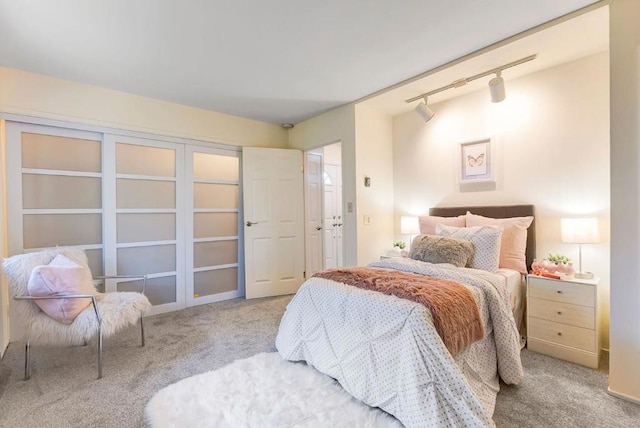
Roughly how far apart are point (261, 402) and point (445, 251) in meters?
1.70

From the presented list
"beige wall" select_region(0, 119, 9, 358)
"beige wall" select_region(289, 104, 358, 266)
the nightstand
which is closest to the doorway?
"beige wall" select_region(289, 104, 358, 266)

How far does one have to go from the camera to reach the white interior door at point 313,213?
4.34 meters

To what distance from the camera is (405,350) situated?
1498mm

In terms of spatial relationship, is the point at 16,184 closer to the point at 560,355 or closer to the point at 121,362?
the point at 121,362

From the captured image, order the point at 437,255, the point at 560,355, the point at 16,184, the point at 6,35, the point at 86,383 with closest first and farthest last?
the point at 86,383 < the point at 6,35 < the point at 560,355 < the point at 437,255 < the point at 16,184

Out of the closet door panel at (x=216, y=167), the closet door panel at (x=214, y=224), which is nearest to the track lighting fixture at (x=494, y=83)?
the closet door panel at (x=216, y=167)

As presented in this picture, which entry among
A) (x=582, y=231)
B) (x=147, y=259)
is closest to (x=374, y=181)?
(x=582, y=231)

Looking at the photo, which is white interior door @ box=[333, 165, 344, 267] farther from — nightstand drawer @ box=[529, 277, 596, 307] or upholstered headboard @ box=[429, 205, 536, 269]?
nightstand drawer @ box=[529, 277, 596, 307]

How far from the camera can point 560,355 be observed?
2.26 m

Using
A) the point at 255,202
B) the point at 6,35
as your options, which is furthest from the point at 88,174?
the point at 255,202

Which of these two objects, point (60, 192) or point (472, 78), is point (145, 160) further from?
point (472, 78)

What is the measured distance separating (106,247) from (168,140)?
1.32 meters

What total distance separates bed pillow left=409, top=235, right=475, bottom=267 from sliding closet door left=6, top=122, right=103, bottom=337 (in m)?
3.14

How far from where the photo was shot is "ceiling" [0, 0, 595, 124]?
6.17 feet
